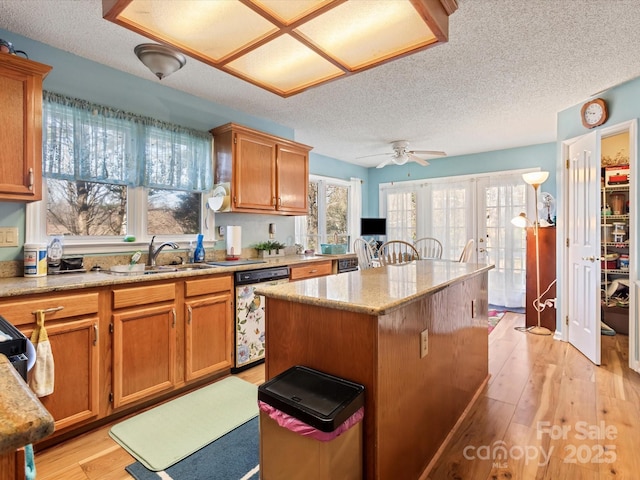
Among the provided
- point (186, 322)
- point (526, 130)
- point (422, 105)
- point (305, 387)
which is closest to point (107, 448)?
point (186, 322)

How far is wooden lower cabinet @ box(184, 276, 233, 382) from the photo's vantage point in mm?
2510

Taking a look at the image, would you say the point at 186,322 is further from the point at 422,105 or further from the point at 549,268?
the point at 549,268

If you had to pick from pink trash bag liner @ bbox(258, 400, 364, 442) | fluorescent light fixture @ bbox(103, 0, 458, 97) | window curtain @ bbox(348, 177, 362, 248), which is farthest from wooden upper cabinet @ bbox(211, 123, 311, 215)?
pink trash bag liner @ bbox(258, 400, 364, 442)

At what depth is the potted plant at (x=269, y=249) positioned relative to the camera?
149 inches

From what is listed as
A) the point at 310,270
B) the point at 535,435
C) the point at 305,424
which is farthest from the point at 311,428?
the point at 310,270

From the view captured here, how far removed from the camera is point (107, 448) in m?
1.90

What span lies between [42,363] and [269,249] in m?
2.30

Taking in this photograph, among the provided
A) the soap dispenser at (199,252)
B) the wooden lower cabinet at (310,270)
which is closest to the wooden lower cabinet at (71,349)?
the soap dispenser at (199,252)

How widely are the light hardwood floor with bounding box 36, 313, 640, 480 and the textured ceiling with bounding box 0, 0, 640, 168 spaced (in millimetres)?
2460

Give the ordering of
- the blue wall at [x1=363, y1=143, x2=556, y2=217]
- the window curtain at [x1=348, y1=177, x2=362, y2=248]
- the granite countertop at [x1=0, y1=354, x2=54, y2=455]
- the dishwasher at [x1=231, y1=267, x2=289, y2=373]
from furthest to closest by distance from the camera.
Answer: the window curtain at [x1=348, y1=177, x2=362, y2=248], the blue wall at [x1=363, y1=143, x2=556, y2=217], the dishwasher at [x1=231, y1=267, x2=289, y2=373], the granite countertop at [x1=0, y1=354, x2=54, y2=455]

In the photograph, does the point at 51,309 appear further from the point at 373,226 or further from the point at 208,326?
the point at 373,226

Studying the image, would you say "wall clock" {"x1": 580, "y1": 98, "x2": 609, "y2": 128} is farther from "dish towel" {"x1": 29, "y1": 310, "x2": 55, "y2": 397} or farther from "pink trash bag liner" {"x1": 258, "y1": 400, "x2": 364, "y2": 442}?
"dish towel" {"x1": 29, "y1": 310, "x2": 55, "y2": 397}

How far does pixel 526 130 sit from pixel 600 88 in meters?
1.20

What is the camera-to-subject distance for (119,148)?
2.61 metres
